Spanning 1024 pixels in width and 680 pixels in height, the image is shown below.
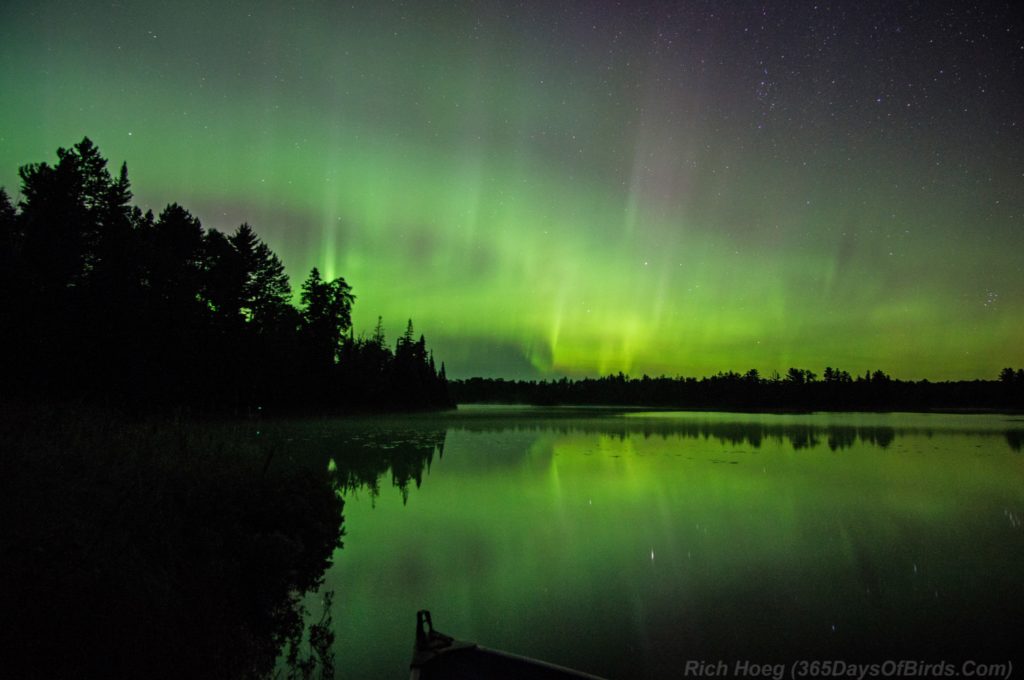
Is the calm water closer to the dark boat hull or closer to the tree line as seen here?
the dark boat hull

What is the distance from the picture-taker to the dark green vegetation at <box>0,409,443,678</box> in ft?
17.4

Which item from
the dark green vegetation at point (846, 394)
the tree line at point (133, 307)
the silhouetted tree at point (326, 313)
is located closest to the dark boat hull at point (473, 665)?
the tree line at point (133, 307)

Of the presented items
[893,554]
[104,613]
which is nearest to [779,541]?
[893,554]

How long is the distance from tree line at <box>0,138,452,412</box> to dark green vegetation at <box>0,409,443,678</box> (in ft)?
54.2

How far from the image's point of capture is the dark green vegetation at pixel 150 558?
5.29m

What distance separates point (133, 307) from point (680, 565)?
34.5 meters

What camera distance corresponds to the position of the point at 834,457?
30500 millimetres

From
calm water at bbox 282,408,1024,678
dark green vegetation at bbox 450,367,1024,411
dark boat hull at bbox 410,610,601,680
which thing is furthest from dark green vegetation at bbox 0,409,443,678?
dark green vegetation at bbox 450,367,1024,411

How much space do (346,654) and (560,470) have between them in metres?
18.6

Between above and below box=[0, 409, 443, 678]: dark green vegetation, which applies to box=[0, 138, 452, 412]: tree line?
above

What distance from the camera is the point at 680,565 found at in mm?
11594

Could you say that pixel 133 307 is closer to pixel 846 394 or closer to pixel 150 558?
pixel 150 558

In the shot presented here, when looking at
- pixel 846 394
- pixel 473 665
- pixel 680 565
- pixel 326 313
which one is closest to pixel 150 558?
pixel 473 665

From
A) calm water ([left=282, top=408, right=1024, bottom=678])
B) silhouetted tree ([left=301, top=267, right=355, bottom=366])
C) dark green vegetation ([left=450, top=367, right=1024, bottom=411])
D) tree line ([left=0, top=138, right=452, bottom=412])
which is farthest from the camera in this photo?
dark green vegetation ([left=450, top=367, right=1024, bottom=411])
